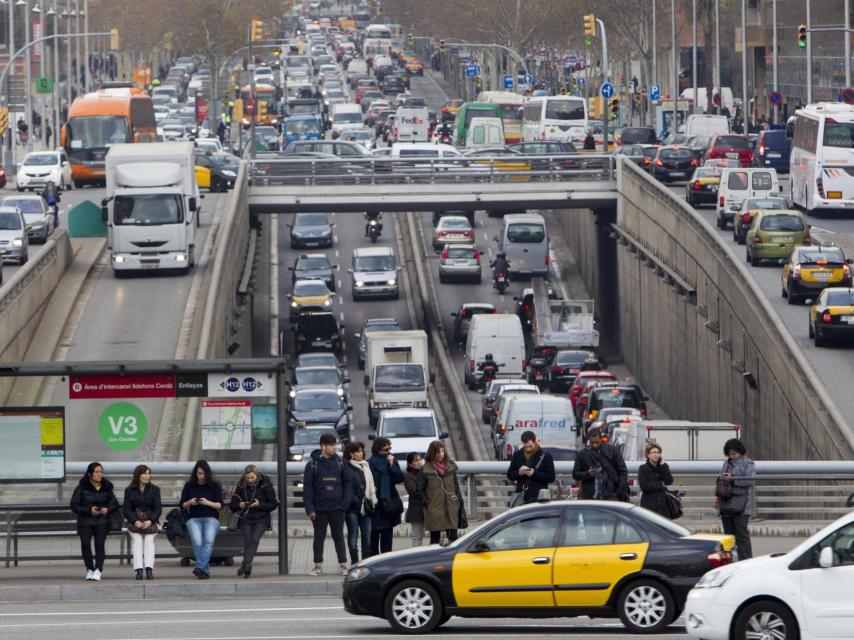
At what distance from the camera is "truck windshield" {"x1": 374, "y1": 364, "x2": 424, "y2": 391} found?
54250 mm

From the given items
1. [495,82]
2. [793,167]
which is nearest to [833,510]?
[793,167]

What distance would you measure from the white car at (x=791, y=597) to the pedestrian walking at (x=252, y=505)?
19.4ft

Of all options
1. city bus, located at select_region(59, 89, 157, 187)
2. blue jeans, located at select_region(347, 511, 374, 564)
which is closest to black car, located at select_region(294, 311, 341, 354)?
city bus, located at select_region(59, 89, 157, 187)

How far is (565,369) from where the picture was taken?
5934 cm

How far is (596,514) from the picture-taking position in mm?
16000

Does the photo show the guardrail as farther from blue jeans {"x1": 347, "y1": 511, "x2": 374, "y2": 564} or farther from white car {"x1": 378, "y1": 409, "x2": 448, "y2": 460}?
blue jeans {"x1": 347, "y1": 511, "x2": 374, "y2": 564}

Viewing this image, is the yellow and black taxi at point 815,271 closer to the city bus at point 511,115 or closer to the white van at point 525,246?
the white van at point 525,246

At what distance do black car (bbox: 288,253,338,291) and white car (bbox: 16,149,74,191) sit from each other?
29.7 ft

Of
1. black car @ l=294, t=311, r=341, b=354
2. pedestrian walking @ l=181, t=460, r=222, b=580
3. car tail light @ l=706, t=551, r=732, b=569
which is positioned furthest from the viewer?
black car @ l=294, t=311, r=341, b=354

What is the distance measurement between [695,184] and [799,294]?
51.3 ft

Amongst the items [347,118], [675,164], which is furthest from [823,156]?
[347,118]

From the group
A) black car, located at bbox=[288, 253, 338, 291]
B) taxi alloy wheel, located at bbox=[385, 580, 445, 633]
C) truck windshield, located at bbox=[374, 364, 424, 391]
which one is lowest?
truck windshield, located at bbox=[374, 364, 424, 391]

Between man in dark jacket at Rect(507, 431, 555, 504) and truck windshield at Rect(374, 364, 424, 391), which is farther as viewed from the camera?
truck windshield at Rect(374, 364, 424, 391)

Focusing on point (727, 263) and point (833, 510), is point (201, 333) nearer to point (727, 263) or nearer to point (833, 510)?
point (727, 263)
